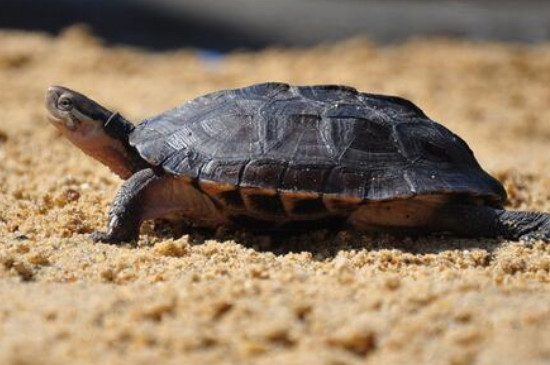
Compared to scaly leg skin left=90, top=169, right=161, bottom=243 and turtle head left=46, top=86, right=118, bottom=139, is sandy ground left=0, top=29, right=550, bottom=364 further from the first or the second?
turtle head left=46, top=86, right=118, bottom=139

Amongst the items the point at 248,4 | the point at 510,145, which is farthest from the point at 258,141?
the point at 248,4

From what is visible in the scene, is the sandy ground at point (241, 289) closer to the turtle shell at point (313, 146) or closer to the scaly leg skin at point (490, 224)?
the scaly leg skin at point (490, 224)

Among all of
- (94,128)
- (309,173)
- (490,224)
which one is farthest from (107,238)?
(490,224)

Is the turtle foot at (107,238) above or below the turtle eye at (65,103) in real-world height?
below

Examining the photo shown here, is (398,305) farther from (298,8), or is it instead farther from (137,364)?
(298,8)

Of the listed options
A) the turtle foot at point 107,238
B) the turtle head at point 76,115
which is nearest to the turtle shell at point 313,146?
the turtle head at point 76,115

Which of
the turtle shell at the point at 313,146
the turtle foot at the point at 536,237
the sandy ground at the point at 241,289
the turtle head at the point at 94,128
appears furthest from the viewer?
the turtle head at the point at 94,128

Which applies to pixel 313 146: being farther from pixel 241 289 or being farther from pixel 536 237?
pixel 241 289
